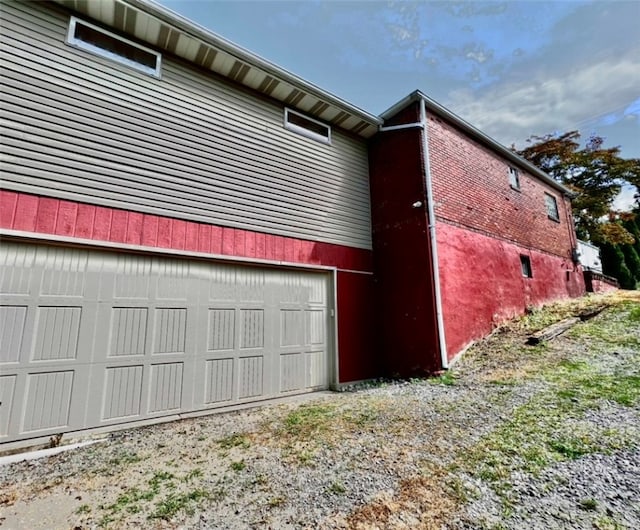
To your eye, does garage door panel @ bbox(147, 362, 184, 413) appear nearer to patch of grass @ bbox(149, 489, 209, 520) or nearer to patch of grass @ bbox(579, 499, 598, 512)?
patch of grass @ bbox(149, 489, 209, 520)

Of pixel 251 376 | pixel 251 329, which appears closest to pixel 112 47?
pixel 251 329

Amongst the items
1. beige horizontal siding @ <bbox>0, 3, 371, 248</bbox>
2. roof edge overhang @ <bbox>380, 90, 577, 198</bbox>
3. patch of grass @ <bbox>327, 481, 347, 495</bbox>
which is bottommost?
patch of grass @ <bbox>327, 481, 347, 495</bbox>

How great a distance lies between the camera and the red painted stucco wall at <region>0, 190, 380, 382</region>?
3900 mm

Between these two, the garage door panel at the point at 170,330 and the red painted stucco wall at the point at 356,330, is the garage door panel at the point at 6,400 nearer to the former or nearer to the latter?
the garage door panel at the point at 170,330

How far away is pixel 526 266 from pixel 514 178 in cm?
279

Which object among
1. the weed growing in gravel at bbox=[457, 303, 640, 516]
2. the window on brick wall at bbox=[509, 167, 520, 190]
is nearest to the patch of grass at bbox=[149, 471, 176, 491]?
the weed growing in gravel at bbox=[457, 303, 640, 516]

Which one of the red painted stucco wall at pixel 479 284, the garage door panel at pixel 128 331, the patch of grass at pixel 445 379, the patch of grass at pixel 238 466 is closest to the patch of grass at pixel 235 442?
the patch of grass at pixel 238 466

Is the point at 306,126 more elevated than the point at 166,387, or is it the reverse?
the point at 306,126

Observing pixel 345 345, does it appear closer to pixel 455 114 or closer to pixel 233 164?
pixel 233 164

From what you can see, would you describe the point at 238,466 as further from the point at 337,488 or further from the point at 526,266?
the point at 526,266

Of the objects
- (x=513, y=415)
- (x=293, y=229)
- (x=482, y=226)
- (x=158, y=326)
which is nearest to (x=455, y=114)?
(x=482, y=226)

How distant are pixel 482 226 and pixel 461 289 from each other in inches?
83.5

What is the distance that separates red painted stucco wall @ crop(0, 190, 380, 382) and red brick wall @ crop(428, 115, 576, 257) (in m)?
2.31

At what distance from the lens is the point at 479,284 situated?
7.16 meters
